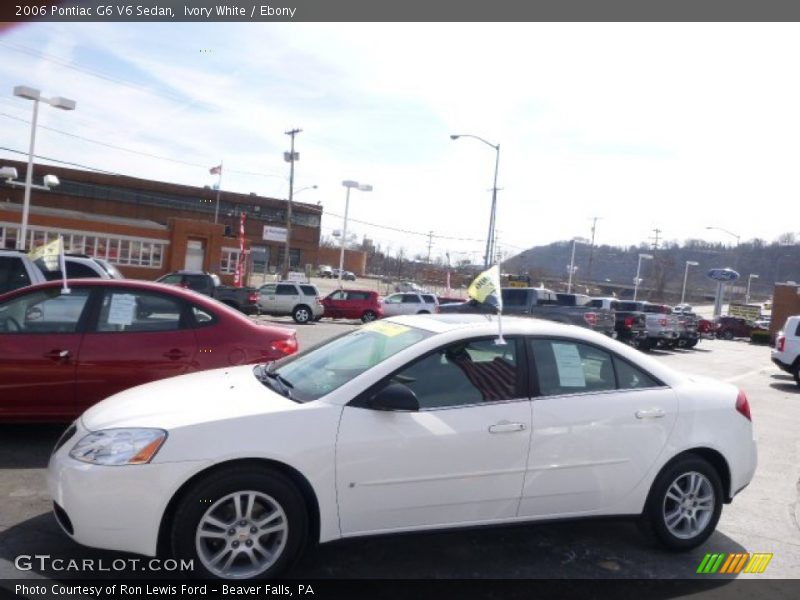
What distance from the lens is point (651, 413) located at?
4.52 metres

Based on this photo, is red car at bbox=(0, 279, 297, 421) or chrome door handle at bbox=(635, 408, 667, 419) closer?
chrome door handle at bbox=(635, 408, 667, 419)

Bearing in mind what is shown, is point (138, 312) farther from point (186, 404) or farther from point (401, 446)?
point (401, 446)

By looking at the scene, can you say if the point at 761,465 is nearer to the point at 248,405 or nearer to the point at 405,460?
the point at 405,460

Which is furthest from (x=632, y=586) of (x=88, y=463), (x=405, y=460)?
(x=88, y=463)

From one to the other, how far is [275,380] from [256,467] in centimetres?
89

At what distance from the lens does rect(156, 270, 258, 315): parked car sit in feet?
76.6

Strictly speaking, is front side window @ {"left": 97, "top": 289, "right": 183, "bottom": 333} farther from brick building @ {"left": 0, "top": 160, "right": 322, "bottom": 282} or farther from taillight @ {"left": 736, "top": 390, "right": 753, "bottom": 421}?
brick building @ {"left": 0, "top": 160, "right": 322, "bottom": 282}

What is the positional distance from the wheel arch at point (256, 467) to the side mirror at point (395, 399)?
1.90ft

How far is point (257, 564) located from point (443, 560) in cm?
120

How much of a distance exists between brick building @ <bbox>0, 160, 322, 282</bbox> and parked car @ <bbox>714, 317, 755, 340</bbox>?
35.4m

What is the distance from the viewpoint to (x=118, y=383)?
19.7 ft

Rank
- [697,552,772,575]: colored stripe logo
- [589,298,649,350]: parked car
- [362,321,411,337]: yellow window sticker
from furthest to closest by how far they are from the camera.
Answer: [589,298,649,350]: parked car → [362,321,411,337]: yellow window sticker → [697,552,772,575]: colored stripe logo

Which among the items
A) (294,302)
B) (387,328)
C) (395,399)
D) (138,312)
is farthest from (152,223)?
(395,399)

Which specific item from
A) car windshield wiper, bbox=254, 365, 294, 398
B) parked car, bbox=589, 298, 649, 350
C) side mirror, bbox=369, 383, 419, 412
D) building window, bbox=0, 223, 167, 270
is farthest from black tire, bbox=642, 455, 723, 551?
building window, bbox=0, 223, 167, 270
